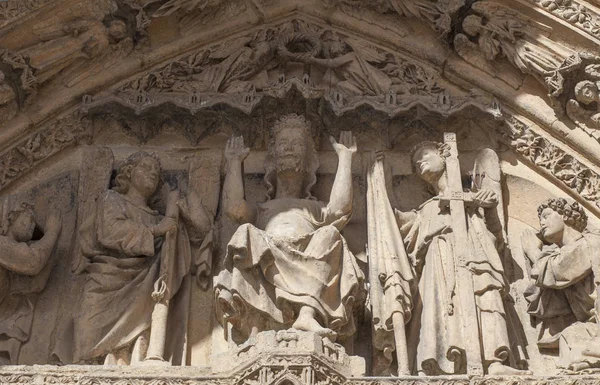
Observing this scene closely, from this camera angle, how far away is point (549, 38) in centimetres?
940

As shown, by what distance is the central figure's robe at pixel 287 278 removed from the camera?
8211 mm

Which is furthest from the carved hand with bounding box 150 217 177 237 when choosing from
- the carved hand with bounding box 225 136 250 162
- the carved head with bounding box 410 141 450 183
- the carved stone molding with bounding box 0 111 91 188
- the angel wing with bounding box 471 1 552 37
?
the angel wing with bounding box 471 1 552 37

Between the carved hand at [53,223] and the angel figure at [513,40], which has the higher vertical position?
the angel figure at [513,40]

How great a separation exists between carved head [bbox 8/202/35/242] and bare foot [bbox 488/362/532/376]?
319 cm

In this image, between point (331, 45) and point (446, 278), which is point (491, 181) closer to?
point (446, 278)

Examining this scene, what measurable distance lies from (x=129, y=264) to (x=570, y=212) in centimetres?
295

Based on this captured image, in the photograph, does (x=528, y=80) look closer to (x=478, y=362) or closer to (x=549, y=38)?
(x=549, y=38)

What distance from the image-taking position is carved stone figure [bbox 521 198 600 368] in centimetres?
831

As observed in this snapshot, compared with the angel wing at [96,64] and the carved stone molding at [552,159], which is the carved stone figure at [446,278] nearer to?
the carved stone molding at [552,159]

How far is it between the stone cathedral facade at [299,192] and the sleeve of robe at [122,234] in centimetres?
2

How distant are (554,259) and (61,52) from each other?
3.76 m

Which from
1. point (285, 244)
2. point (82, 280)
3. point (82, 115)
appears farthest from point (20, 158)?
point (285, 244)

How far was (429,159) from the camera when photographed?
9.25 m

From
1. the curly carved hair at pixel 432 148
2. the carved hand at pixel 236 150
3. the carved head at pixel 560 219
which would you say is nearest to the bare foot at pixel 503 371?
the carved head at pixel 560 219
